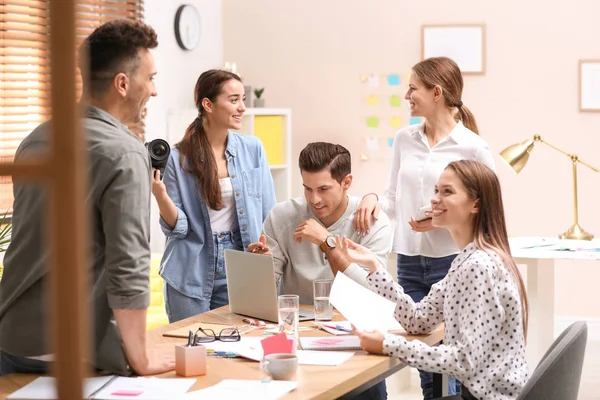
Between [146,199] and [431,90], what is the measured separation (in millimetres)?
1679

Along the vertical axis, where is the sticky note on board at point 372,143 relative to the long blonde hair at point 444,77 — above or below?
below

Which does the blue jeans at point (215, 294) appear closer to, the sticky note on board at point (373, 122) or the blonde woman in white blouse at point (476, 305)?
the blonde woman in white blouse at point (476, 305)

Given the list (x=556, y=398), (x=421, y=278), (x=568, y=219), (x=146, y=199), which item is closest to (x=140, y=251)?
(x=146, y=199)

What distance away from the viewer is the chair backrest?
2.04 metres

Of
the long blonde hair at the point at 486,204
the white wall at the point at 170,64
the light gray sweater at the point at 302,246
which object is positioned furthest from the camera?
the white wall at the point at 170,64

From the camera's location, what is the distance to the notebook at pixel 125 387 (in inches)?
70.6

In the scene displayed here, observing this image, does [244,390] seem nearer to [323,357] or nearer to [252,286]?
[323,357]

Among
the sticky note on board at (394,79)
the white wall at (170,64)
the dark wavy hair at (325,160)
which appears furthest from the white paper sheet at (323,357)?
A: the sticky note on board at (394,79)

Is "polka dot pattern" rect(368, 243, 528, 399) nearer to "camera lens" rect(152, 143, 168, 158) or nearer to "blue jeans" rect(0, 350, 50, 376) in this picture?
"blue jeans" rect(0, 350, 50, 376)

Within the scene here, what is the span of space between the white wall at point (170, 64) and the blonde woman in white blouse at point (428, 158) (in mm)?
Result: 2283

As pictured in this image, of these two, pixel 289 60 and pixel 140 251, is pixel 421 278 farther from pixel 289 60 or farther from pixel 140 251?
pixel 289 60

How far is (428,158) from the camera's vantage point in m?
3.26

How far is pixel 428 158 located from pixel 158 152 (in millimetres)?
1044

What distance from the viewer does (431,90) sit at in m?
3.25
